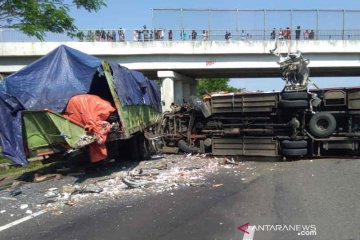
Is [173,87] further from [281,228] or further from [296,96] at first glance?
[281,228]

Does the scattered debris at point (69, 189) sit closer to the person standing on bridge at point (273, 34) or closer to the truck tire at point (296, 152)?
the truck tire at point (296, 152)

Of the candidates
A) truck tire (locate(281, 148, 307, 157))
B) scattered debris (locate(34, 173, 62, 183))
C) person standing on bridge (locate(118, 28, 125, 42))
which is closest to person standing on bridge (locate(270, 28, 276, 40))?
person standing on bridge (locate(118, 28, 125, 42))

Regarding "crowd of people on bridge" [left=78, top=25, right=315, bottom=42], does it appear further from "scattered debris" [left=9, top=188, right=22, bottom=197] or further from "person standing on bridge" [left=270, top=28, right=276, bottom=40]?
"scattered debris" [left=9, top=188, right=22, bottom=197]

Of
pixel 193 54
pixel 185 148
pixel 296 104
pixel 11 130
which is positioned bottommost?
pixel 185 148

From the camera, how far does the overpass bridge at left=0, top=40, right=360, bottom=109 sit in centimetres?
3042

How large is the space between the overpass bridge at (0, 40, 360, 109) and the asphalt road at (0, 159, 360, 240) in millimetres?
21633

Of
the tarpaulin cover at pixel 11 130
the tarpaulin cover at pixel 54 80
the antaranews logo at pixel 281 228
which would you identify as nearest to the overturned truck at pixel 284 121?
the tarpaulin cover at pixel 54 80

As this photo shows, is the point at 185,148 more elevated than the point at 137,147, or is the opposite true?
the point at 137,147

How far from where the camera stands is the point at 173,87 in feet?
109

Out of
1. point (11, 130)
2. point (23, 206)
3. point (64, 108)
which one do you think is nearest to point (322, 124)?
point (64, 108)

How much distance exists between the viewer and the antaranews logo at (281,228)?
5.99 meters

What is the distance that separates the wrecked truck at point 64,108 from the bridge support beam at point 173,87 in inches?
767

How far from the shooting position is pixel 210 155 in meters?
14.4

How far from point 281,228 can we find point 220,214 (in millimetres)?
1147
